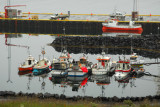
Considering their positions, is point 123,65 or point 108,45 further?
point 108,45

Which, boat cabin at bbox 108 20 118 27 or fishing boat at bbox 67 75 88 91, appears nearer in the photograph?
fishing boat at bbox 67 75 88 91

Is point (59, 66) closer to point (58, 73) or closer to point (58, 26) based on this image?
point (58, 73)

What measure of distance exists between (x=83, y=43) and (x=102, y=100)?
62.2 m

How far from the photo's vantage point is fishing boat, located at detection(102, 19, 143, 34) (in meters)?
124

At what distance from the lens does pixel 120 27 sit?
12494 cm

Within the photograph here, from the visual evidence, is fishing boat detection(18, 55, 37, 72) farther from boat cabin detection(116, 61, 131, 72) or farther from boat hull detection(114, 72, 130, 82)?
boat hull detection(114, 72, 130, 82)

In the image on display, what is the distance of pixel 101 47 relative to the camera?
9344 cm

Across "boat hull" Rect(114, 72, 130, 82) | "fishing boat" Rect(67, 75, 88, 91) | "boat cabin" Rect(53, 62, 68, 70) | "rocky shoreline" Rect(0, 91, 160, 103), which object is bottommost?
"fishing boat" Rect(67, 75, 88, 91)

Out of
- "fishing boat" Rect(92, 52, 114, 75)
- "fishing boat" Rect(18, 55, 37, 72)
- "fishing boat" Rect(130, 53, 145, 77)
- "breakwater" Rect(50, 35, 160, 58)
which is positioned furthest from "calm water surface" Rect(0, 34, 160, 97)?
"breakwater" Rect(50, 35, 160, 58)

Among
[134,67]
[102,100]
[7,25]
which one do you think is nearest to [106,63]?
[134,67]

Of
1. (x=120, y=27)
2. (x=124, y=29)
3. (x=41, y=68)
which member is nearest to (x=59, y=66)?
(x=41, y=68)

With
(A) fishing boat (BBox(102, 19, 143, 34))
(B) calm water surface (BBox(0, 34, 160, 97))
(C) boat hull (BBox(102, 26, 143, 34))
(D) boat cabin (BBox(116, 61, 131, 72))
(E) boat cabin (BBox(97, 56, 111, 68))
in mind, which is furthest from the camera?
(C) boat hull (BBox(102, 26, 143, 34))

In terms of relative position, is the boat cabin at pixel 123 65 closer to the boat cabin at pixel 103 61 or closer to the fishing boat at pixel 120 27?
the boat cabin at pixel 103 61

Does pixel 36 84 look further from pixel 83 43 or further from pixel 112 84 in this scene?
pixel 83 43
